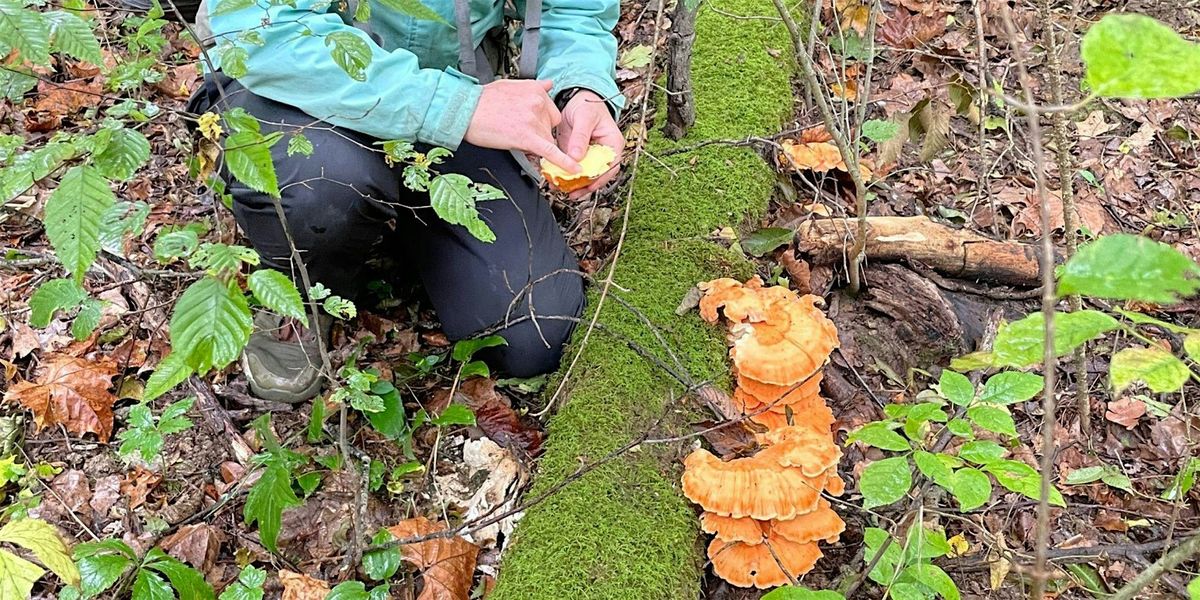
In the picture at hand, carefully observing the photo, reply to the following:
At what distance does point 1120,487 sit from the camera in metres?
2.97

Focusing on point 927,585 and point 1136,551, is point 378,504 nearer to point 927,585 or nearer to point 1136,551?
point 927,585

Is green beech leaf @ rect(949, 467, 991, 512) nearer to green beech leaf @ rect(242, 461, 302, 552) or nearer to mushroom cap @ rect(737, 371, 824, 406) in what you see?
mushroom cap @ rect(737, 371, 824, 406)

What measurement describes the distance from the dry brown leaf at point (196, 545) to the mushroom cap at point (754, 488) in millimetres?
1694

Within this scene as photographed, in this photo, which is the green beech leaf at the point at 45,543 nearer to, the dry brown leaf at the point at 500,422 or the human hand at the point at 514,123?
the dry brown leaf at the point at 500,422

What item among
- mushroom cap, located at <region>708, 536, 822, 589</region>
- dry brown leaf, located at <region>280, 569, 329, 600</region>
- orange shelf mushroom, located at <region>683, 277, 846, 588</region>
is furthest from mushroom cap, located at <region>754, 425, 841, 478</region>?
dry brown leaf, located at <region>280, 569, 329, 600</region>

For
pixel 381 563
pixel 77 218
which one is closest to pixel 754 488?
pixel 381 563

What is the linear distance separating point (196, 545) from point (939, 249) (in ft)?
10.5

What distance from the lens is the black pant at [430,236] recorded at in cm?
307

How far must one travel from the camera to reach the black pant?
3.07 metres

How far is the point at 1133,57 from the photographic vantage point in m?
1.11

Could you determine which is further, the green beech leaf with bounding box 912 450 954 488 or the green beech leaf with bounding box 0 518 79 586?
the green beech leaf with bounding box 0 518 79 586

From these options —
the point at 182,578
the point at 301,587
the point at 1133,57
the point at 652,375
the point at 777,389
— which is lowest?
the point at 301,587

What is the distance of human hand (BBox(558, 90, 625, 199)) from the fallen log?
1.01m

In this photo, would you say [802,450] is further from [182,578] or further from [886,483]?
[182,578]
